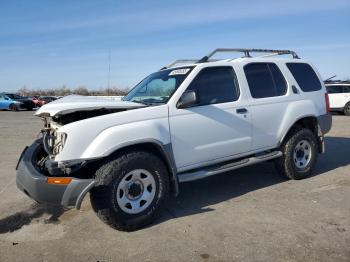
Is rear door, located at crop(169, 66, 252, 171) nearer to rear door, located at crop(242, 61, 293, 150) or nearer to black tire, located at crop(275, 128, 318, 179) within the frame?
rear door, located at crop(242, 61, 293, 150)

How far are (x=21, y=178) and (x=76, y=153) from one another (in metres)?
0.95

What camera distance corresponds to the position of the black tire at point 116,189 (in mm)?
4246

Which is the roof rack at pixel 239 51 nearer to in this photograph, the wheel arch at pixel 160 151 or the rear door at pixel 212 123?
the rear door at pixel 212 123

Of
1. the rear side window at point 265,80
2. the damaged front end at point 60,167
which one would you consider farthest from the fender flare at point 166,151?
the rear side window at point 265,80

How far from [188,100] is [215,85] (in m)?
0.76

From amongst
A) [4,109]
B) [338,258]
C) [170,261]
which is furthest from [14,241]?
[4,109]

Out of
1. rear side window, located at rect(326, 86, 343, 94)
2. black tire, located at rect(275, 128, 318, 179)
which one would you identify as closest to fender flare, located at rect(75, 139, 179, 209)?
black tire, located at rect(275, 128, 318, 179)

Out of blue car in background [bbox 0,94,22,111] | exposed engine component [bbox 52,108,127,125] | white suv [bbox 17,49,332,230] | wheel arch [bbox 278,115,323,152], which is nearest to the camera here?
white suv [bbox 17,49,332,230]

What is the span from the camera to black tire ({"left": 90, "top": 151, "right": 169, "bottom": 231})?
13.9 feet

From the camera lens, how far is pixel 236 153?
5605 mm

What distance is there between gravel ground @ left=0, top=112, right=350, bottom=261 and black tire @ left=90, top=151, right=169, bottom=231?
5.8 inches

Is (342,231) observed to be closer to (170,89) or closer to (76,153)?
(170,89)

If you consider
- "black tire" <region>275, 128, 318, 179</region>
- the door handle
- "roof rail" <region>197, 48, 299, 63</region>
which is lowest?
"black tire" <region>275, 128, 318, 179</region>

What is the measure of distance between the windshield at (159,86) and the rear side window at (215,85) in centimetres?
21
